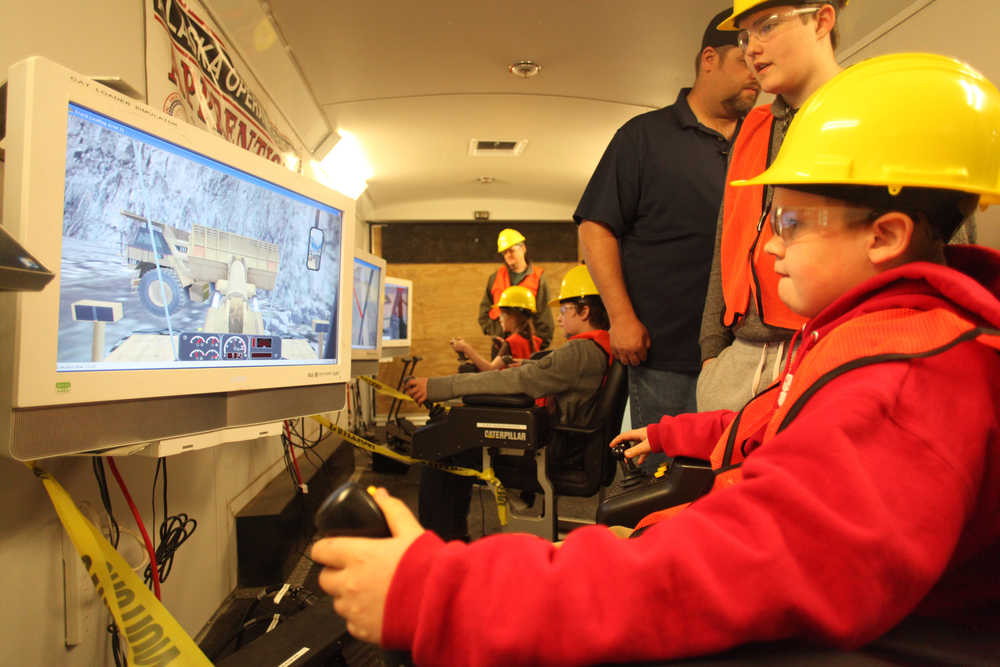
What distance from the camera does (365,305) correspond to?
3145mm

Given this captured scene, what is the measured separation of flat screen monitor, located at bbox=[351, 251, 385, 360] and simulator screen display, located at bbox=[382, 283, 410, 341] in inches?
35.7

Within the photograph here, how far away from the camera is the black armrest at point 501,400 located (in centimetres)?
231

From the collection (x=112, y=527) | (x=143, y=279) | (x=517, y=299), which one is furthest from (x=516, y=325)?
(x=143, y=279)

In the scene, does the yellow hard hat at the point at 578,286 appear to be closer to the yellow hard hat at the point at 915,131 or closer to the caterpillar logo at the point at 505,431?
the caterpillar logo at the point at 505,431

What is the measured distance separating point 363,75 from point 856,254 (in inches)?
138

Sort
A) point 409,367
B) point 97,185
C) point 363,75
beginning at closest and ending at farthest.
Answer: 1. point 97,185
2. point 363,75
3. point 409,367

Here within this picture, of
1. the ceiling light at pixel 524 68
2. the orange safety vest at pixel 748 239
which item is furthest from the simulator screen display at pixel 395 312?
the orange safety vest at pixel 748 239

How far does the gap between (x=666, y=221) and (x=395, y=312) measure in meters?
2.81

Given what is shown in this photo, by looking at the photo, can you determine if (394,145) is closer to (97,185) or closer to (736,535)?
(97,185)

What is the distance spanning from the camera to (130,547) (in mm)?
1484

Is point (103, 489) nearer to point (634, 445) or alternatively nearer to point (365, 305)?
point (634, 445)

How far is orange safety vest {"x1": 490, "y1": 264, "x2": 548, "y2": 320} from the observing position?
18.4 feet

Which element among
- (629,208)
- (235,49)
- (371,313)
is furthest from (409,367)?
(629,208)

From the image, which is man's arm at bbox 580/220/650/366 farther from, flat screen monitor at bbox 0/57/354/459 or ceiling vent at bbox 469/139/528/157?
ceiling vent at bbox 469/139/528/157
